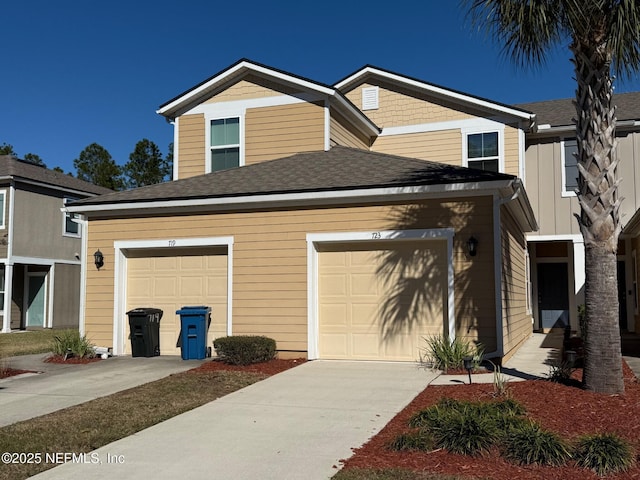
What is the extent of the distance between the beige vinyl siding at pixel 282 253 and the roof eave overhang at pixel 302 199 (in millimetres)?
157

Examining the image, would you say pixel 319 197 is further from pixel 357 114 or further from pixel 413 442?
pixel 413 442

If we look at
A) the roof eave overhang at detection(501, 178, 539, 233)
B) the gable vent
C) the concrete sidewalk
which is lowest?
the concrete sidewalk

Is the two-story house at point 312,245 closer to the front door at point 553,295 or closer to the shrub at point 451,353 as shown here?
the shrub at point 451,353

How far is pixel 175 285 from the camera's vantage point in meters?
13.2

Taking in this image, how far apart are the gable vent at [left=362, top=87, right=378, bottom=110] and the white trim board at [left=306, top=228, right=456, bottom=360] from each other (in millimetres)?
8180

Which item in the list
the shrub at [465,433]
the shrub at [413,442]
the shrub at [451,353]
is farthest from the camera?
the shrub at [451,353]

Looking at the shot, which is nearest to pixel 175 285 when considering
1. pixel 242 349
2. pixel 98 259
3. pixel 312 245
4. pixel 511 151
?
pixel 98 259

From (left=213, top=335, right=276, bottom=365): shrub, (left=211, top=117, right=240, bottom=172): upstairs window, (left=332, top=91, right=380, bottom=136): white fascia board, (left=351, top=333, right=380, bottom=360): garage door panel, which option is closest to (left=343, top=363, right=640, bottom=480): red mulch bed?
(left=351, top=333, right=380, bottom=360): garage door panel

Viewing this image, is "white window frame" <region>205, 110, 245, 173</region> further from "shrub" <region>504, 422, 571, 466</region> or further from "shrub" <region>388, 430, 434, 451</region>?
"shrub" <region>504, 422, 571, 466</region>

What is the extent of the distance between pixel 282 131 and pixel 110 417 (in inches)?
388

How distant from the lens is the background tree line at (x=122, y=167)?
149ft

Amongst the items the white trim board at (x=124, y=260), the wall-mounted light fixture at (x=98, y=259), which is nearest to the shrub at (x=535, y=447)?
the white trim board at (x=124, y=260)

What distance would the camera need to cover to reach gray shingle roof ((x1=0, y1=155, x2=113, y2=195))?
24562mm

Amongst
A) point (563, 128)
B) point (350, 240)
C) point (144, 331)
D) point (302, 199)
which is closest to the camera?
point (350, 240)
